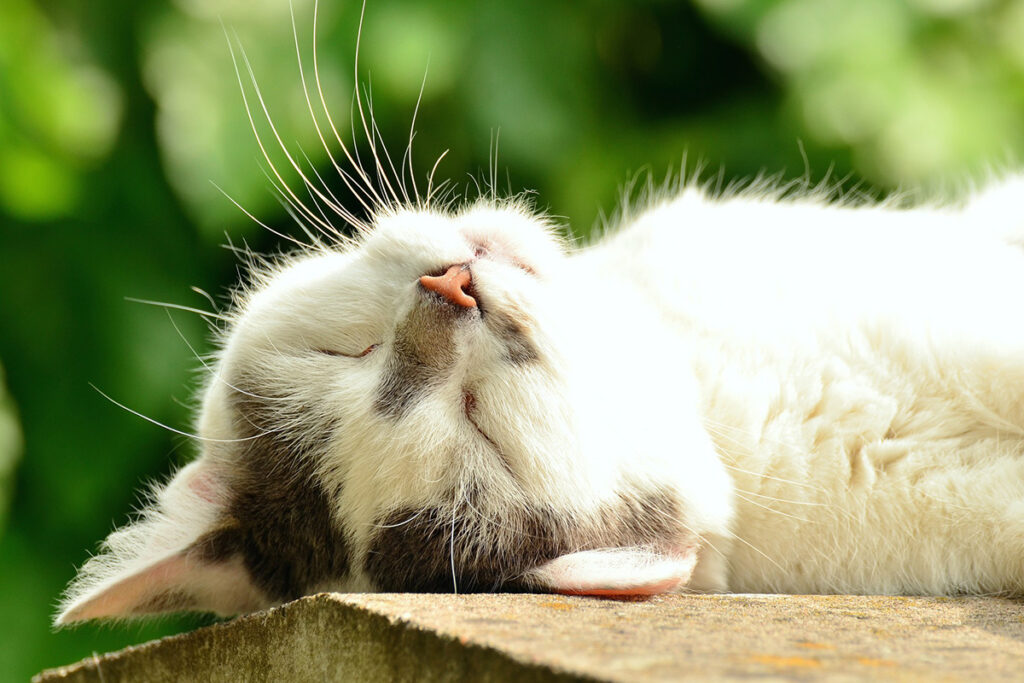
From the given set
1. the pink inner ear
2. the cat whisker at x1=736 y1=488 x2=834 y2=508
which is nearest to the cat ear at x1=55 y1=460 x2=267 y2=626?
the pink inner ear

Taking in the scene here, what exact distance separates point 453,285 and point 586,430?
284 millimetres

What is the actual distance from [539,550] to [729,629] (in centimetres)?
38

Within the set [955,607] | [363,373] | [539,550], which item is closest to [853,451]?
[955,607]

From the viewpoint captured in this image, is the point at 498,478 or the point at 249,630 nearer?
the point at 249,630

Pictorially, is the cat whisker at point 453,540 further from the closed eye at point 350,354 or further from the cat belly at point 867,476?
the cat belly at point 867,476

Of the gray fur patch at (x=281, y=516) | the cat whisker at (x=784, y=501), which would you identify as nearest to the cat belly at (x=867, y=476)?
the cat whisker at (x=784, y=501)

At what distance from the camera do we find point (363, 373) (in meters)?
1.50

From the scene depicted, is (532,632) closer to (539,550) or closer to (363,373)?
(539,550)

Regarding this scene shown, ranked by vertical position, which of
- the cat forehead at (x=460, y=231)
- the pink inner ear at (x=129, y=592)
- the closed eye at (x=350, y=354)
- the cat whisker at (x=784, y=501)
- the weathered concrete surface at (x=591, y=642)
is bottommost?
the pink inner ear at (x=129, y=592)

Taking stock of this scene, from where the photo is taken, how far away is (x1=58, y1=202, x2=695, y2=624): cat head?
4.56 ft

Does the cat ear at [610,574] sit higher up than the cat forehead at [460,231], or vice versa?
the cat forehead at [460,231]

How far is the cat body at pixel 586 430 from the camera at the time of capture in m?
1.40

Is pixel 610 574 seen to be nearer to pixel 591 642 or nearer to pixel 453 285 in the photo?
pixel 591 642

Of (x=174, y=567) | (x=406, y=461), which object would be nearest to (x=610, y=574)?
(x=406, y=461)
